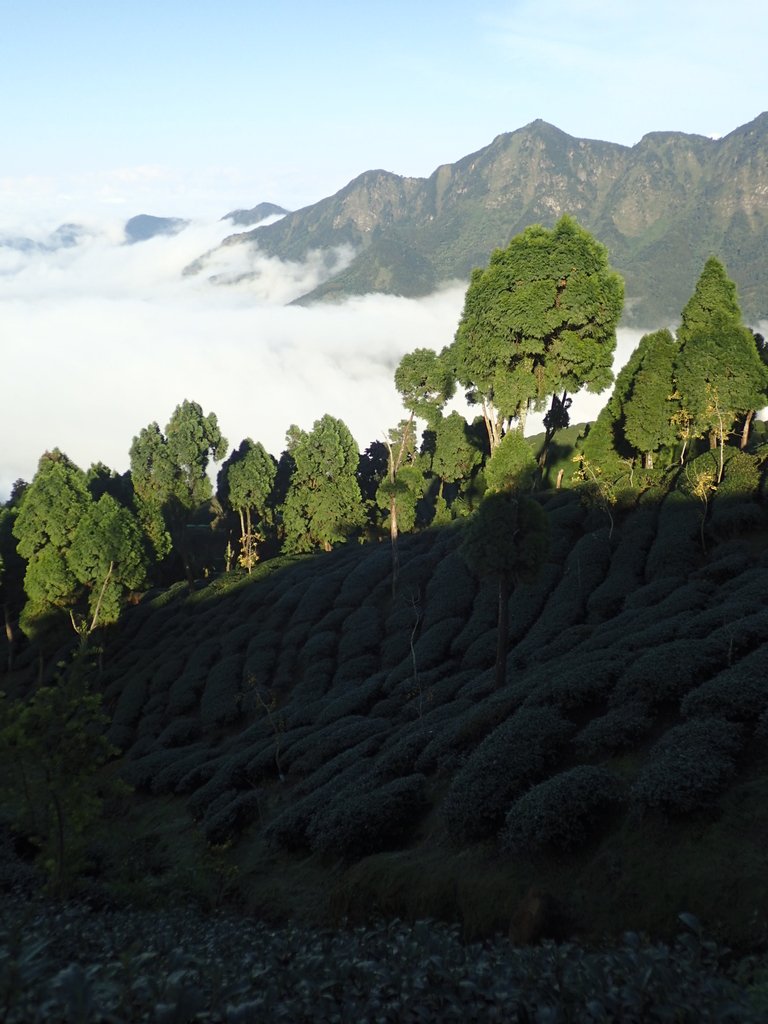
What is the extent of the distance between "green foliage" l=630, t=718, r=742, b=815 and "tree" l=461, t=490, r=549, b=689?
10.4m

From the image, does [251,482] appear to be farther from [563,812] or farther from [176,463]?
[563,812]

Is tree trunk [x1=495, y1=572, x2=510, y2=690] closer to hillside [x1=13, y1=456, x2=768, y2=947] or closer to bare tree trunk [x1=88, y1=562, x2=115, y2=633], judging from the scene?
hillside [x1=13, y1=456, x2=768, y2=947]

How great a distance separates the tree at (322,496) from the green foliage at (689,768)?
157ft

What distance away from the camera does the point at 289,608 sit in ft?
159

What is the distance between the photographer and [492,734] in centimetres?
Result: 2102

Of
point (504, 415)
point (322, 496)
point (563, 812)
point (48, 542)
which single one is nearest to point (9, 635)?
point (48, 542)

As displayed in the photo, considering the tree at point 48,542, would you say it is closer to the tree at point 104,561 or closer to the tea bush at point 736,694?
the tree at point 104,561

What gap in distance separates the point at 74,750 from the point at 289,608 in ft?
97.0

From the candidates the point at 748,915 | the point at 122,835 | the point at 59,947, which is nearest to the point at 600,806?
the point at 748,915

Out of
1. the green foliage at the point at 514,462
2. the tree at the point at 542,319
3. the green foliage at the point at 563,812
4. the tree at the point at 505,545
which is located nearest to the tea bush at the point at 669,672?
the green foliage at the point at 563,812

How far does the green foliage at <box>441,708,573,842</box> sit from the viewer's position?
17.9 meters

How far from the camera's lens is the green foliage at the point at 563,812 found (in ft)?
51.9

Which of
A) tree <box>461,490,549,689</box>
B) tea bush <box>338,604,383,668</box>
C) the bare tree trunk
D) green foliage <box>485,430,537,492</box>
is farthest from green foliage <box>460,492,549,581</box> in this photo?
the bare tree trunk

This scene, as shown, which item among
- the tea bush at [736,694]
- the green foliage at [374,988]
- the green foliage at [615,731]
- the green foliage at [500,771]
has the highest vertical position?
the green foliage at [374,988]
